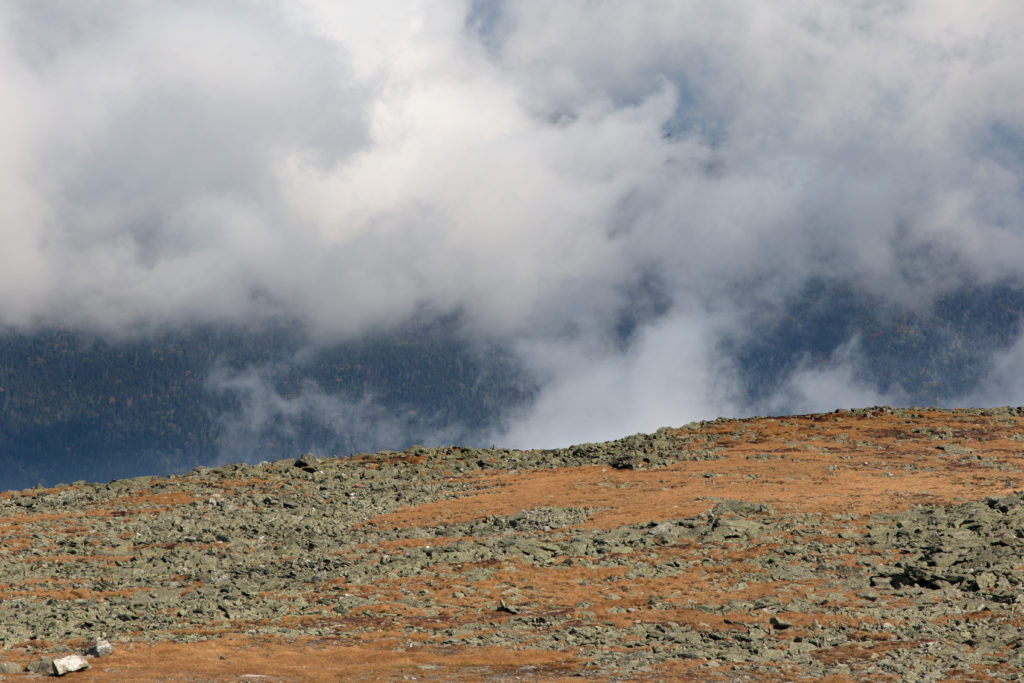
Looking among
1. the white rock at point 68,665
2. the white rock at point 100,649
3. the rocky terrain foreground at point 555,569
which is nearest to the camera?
the white rock at point 68,665

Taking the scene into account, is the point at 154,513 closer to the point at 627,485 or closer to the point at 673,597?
the point at 627,485

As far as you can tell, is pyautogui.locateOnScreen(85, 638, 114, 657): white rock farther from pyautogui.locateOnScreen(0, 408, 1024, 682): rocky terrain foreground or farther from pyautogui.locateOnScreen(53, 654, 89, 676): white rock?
pyautogui.locateOnScreen(53, 654, 89, 676): white rock

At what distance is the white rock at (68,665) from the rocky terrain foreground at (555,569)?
892 millimetres

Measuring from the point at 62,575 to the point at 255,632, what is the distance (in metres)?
12.0

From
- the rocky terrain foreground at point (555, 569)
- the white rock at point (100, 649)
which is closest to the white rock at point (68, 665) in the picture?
the rocky terrain foreground at point (555, 569)

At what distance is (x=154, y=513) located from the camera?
40875mm

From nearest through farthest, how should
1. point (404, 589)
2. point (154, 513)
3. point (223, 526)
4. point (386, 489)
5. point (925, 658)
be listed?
point (925, 658), point (404, 589), point (223, 526), point (154, 513), point (386, 489)

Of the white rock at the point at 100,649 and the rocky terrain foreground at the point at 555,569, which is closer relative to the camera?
the rocky terrain foreground at the point at 555,569

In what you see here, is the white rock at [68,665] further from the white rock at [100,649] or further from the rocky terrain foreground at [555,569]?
the white rock at [100,649]

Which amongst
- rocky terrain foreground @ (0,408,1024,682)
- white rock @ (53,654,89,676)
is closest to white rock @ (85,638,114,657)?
rocky terrain foreground @ (0,408,1024,682)

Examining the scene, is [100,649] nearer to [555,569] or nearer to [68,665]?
[68,665]

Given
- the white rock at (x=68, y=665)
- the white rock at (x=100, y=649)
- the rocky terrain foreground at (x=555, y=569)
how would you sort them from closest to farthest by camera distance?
the white rock at (x=68, y=665) → the rocky terrain foreground at (x=555, y=569) → the white rock at (x=100, y=649)

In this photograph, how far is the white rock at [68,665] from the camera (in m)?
18.5

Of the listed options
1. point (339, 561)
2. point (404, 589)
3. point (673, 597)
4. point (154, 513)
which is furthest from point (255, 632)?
point (154, 513)
